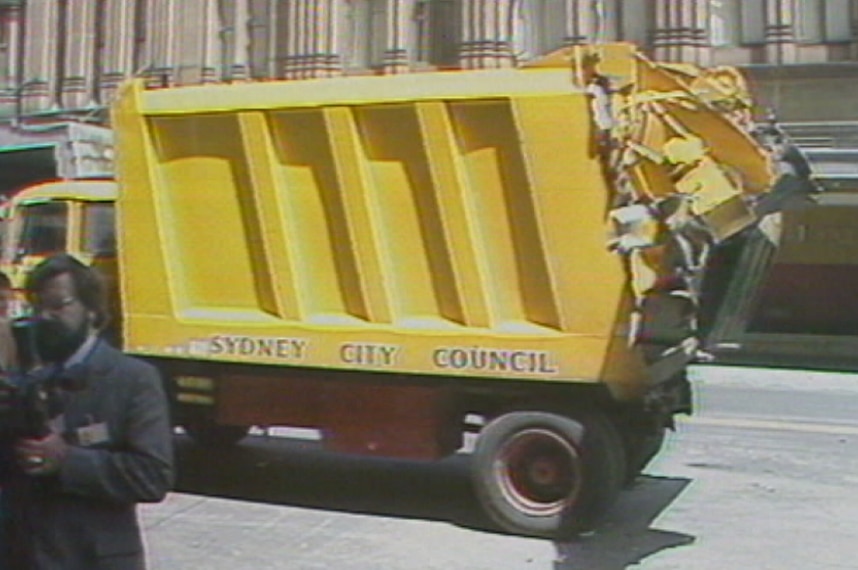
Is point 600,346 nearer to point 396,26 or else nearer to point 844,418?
point 844,418

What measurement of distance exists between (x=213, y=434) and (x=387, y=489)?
6.10ft

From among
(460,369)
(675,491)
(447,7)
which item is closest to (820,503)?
(675,491)

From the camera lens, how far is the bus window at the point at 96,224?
8805mm

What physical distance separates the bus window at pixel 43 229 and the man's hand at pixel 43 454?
6.34m

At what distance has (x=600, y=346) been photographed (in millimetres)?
6859

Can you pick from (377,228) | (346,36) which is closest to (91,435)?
(377,228)

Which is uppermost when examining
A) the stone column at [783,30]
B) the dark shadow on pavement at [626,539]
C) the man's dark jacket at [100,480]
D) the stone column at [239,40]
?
the stone column at [239,40]

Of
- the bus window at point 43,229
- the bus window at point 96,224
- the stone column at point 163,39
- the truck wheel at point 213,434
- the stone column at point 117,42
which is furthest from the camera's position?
the stone column at point 117,42

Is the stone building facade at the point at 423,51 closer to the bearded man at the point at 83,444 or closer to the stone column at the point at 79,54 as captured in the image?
the stone column at the point at 79,54

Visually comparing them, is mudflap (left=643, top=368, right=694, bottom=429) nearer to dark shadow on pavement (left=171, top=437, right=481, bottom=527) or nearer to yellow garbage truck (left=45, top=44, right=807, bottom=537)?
yellow garbage truck (left=45, top=44, right=807, bottom=537)

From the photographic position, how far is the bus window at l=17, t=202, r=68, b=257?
29.5ft

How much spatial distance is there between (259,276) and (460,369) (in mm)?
1710

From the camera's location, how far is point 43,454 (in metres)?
2.91

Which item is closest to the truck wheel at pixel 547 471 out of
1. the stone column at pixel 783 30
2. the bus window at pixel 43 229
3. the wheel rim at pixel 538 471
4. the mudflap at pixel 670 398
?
the wheel rim at pixel 538 471
